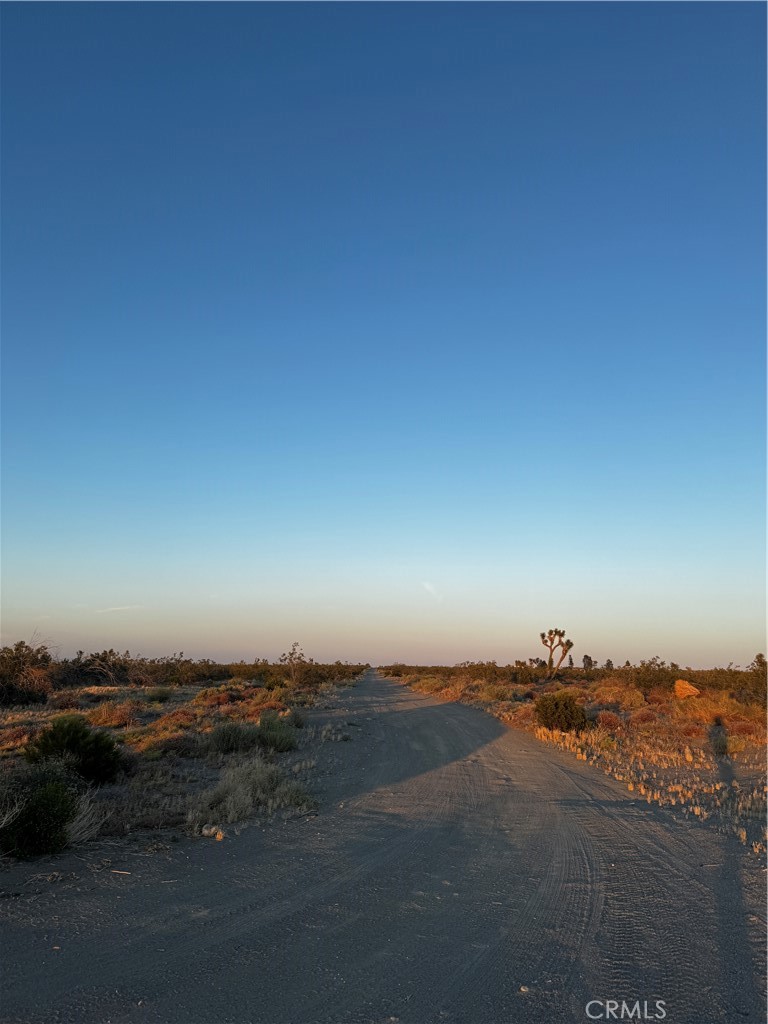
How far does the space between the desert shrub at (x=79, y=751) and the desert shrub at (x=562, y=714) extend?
1695cm

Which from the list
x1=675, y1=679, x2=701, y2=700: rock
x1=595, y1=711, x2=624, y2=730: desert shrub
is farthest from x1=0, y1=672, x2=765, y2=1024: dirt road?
x1=675, y1=679, x2=701, y2=700: rock

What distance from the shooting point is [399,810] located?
12391 millimetres

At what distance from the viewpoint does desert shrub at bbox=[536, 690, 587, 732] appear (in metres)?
24.9

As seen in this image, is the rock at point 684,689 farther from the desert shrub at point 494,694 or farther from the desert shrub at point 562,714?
the desert shrub at point 562,714

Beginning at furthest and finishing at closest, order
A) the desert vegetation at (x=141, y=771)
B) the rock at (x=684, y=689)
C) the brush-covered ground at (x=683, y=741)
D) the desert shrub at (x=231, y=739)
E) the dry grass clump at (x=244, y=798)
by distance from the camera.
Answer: the rock at (x=684, y=689)
the desert shrub at (x=231, y=739)
the brush-covered ground at (x=683, y=741)
the dry grass clump at (x=244, y=798)
the desert vegetation at (x=141, y=771)

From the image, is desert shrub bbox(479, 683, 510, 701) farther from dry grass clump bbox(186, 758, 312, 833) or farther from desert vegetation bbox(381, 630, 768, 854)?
dry grass clump bbox(186, 758, 312, 833)

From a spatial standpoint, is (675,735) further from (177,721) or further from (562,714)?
(177,721)

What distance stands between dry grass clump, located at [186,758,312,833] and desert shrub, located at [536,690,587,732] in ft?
47.0

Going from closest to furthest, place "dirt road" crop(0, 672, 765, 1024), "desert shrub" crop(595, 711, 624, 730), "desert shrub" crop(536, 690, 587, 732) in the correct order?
"dirt road" crop(0, 672, 765, 1024), "desert shrub" crop(536, 690, 587, 732), "desert shrub" crop(595, 711, 624, 730)

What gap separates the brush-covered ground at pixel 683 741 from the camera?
43.6ft

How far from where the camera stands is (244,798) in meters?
11.8

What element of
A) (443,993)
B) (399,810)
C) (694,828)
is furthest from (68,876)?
(694,828)

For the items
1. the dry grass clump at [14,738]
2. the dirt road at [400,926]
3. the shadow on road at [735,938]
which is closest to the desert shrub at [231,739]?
the dry grass clump at [14,738]

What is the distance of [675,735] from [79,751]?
20040mm
